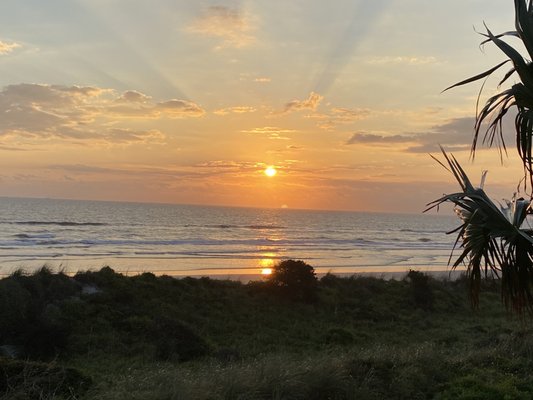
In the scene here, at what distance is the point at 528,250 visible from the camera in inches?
237

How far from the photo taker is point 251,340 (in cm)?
1551

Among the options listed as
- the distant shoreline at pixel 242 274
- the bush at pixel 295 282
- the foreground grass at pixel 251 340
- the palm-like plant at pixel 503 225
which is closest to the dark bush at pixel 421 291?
the foreground grass at pixel 251 340

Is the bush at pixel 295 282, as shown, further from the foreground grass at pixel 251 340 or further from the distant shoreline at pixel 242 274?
the distant shoreline at pixel 242 274

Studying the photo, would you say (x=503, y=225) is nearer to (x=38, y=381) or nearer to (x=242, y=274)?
(x=38, y=381)

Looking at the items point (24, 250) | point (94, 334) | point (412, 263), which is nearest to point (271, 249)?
point (412, 263)

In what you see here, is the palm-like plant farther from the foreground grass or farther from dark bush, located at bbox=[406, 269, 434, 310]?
dark bush, located at bbox=[406, 269, 434, 310]

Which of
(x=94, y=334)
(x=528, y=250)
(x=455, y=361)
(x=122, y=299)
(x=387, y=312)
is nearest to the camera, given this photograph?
(x=528, y=250)

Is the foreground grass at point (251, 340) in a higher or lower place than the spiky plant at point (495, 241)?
lower

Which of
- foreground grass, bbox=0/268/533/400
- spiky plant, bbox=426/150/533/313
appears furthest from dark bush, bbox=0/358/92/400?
spiky plant, bbox=426/150/533/313

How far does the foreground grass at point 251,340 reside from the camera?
6879mm

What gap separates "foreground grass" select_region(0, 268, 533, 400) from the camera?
6.88 meters

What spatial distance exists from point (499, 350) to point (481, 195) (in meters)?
5.81

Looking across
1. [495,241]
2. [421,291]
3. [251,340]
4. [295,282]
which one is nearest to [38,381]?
[495,241]

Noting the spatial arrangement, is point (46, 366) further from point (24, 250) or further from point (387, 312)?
point (24, 250)
